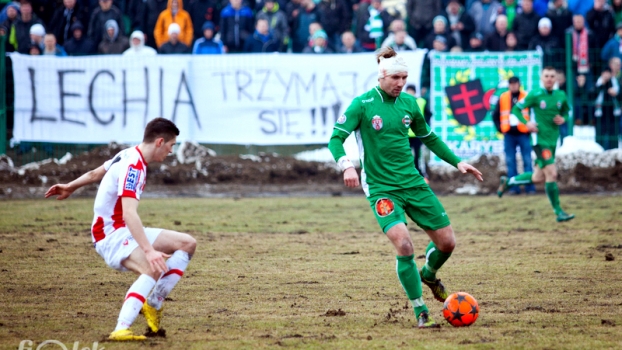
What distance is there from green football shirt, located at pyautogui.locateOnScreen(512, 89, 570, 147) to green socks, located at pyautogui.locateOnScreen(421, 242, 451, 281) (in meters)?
7.61

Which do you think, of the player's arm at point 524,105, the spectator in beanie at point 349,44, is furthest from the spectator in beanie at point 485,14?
the player's arm at point 524,105

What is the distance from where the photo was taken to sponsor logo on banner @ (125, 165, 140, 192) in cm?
632

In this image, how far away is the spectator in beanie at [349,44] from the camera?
66.5 ft

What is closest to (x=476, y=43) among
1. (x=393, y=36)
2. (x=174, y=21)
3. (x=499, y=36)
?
(x=499, y=36)

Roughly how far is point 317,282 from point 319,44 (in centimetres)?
1194

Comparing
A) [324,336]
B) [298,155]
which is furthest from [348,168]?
[298,155]

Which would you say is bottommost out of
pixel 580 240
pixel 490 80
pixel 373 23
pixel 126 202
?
pixel 580 240

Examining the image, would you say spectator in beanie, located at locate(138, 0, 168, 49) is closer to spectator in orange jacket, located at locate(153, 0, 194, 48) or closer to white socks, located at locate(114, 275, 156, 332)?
spectator in orange jacket, located at locate(153, 0, 194, 48)

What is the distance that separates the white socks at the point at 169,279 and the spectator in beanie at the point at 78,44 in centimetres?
1481

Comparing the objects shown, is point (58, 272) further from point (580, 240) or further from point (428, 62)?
point (428, 62)

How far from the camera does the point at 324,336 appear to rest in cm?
654

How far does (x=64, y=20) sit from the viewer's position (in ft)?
69.0

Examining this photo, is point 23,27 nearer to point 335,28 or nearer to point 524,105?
point 335,28

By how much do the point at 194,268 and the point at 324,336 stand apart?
3733 mm
